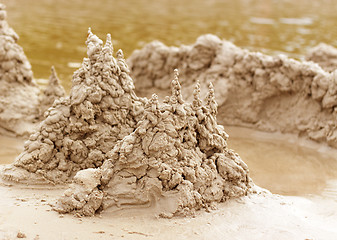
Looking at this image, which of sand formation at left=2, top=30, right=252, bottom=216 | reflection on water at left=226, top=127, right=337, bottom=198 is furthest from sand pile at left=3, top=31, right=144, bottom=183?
reflection on water at left=226, top=127, right=337, bottom=198

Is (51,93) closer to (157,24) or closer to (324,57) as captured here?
(324,57)

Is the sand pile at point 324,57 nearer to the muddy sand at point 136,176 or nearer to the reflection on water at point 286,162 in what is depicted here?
the reflection on water at point 286,162

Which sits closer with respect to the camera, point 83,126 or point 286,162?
point 83,126

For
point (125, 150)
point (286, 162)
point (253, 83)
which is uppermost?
point (125, 150)

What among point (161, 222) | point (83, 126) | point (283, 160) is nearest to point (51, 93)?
point (83, 126)

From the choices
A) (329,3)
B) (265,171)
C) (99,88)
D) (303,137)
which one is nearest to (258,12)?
(329,3)

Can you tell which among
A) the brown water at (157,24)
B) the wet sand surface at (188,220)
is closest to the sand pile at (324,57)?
the brown water at (157,24)
